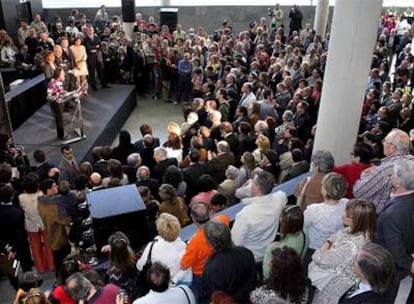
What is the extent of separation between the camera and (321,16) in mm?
14539

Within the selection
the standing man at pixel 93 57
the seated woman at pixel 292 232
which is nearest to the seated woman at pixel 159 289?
the seated woman at pixel 292 232

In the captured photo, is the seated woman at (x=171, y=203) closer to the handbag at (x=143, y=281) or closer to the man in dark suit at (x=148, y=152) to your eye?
the handbag at (x=143, y=281)

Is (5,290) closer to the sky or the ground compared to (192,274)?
closer to the ground

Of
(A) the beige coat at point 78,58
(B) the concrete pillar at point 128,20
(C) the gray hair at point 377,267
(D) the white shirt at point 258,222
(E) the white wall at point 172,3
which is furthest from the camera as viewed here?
(E) the white wall at point 172,3

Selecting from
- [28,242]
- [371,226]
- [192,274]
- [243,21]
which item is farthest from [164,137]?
[243,21]

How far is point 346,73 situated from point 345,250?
276 centimetres

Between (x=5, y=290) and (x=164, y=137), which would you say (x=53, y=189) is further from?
(x=164, y=137)

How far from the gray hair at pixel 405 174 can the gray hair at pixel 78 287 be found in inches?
86.1

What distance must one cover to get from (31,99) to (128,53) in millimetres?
2943

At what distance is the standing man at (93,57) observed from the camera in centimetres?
1082

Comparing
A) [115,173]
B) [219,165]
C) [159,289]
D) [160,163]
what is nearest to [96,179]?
[115,173]

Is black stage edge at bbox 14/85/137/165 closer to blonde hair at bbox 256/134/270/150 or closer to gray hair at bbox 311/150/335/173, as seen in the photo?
blonde hair at bbox 256/134/270/150

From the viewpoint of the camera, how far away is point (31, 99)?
9328 millimetres

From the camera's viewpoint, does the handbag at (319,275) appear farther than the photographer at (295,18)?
No
